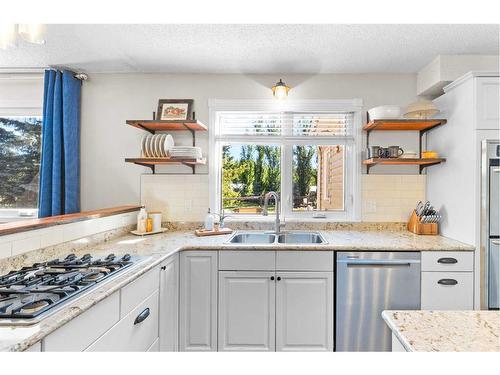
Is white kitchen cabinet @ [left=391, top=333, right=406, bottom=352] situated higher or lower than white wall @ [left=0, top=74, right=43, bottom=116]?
lower

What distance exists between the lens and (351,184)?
2.91 metres

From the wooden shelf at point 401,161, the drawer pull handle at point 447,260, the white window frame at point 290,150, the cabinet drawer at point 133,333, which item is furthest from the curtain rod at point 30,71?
the drawer pull handle at point 447,260

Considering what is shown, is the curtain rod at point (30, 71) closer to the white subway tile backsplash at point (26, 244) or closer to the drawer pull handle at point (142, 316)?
the white subway tile backsplash at point (26, 244)

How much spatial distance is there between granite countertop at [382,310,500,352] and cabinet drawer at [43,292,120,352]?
1.00m

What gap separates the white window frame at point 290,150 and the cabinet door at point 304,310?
85 cm

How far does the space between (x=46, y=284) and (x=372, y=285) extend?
1.94 m

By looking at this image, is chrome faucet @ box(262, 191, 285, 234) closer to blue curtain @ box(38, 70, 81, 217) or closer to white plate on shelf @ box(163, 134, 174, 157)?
white plate on shelf @ box(163, 134, 174, 157)

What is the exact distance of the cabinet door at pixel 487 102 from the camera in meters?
2.12

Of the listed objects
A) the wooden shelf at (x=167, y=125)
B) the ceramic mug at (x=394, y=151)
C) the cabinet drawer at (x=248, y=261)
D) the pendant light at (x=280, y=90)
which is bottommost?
the cabinet drawer at (x=248, y=261)

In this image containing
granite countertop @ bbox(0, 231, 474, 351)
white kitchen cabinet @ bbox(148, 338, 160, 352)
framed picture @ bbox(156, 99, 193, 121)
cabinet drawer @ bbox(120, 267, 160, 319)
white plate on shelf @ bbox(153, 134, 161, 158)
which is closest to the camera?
granite countertop @ bbox(0, 231, 474, 351)

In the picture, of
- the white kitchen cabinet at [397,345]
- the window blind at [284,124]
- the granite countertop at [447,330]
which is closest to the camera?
the granite countertop at [447,330]

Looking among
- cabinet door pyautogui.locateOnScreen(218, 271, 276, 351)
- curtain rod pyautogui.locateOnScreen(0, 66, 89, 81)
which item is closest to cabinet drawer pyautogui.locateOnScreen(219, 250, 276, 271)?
cabinet door pyautogui.locateOnScreen(218, 271, 276, 351)

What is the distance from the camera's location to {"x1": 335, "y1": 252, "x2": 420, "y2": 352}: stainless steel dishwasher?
6.96 ft
